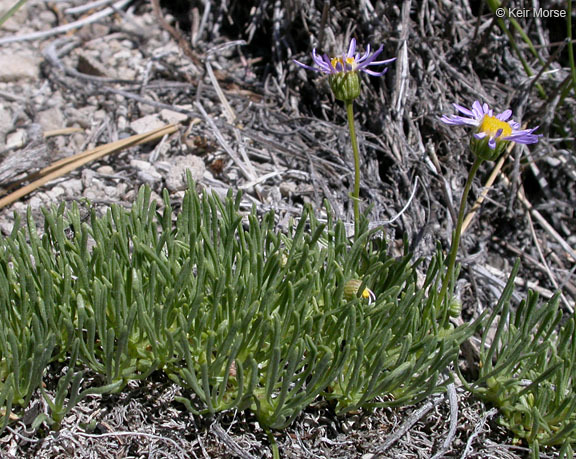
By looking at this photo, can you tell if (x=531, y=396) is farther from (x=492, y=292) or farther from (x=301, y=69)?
(x=301, y=69)

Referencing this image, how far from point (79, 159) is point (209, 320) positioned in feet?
4.22

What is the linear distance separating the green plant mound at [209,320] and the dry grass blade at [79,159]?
692mm

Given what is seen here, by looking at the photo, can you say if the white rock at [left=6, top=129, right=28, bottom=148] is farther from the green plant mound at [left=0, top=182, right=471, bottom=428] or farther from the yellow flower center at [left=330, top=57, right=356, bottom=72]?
the yellow flower center at [left=330, top=57, right=356, bottom=72]

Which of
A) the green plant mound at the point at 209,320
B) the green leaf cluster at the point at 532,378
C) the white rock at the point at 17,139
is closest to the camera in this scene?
the green plant mound at the point at 209,320

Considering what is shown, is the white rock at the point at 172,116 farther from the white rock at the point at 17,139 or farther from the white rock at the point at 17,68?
the white rock at the point at 17,68

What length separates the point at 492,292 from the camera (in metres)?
2.77

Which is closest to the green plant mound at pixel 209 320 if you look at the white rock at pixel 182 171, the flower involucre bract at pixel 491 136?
the flower involucre bract at pixel 491 136

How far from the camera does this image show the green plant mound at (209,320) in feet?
5.73

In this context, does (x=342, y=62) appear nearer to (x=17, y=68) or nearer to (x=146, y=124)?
(x=146, y=124)

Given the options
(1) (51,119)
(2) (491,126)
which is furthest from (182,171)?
(2) (491,126)

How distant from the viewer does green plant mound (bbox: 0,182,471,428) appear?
175 cm

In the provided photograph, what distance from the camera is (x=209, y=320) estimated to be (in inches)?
76.5

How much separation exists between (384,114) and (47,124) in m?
1.61

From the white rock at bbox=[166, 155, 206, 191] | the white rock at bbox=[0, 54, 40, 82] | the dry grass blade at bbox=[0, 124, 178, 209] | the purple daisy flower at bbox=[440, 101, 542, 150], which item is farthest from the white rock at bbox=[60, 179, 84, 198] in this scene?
the purple daisy flower at bbox=[440, 101, 542, 150]
